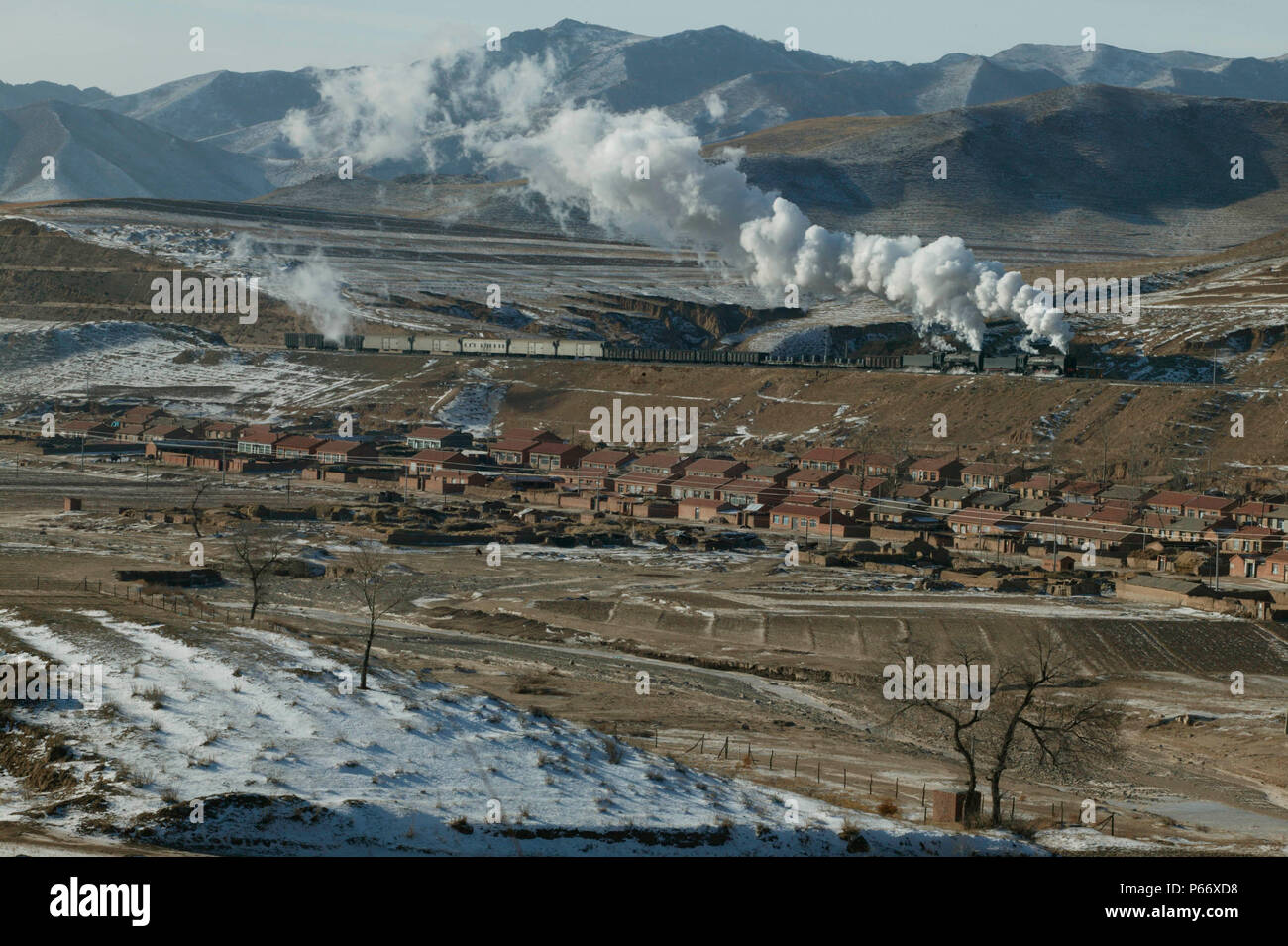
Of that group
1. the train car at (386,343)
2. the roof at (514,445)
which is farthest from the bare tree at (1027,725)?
the train car at (386,343)

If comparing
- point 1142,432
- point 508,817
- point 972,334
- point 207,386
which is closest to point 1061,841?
point 508,817

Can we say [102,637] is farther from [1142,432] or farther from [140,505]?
[1142,432]

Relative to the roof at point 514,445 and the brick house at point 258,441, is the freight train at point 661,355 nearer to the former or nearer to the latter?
the roof at point 514,445

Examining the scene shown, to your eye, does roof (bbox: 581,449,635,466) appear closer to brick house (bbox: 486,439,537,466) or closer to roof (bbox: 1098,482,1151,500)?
brick house (bbox: 486,439,537,466)

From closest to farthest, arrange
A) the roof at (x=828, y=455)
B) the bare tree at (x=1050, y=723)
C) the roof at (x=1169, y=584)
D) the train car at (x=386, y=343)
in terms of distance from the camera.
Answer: the bare tree at (x=1050, y=723), the roof at (x=1169, y=584), the roof at (x=828, y=455), the train car at (x=386, y=343)

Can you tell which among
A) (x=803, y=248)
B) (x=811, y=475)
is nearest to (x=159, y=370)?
(x=803, y=248)

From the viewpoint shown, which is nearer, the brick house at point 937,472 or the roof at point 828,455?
the brick house at point 937,472

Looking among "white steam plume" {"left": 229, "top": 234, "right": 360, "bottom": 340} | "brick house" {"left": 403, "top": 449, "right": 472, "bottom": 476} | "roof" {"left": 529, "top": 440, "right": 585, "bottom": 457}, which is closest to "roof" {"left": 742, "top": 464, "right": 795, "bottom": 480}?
"roof" {"left": 529, "top": 440, "right": 585, "bottom": 457}

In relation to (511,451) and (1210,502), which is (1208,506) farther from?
(511,451)
